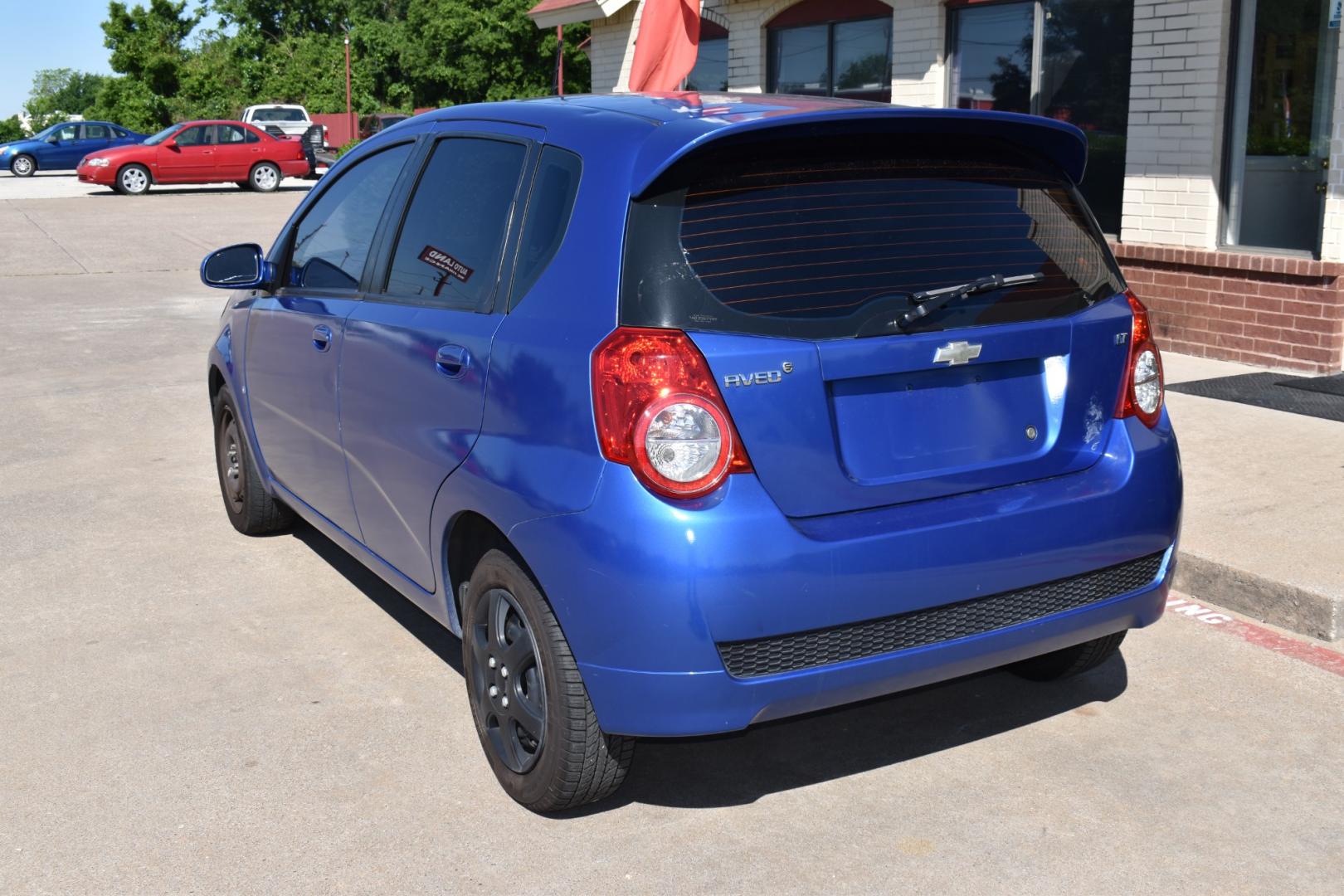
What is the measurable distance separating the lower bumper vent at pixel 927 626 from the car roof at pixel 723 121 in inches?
44.2

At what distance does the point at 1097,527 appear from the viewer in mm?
3678

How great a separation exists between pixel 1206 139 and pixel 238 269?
7240mm

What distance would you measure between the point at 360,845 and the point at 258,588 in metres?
2.25

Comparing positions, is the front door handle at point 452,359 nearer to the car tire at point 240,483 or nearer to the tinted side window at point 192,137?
the car tire at point 240,483

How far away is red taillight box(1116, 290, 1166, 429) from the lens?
12.7 ft

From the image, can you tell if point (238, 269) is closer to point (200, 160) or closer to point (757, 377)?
point (757, 377)

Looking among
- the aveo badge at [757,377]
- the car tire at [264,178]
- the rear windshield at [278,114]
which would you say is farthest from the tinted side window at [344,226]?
the rear windshield at [278,114]

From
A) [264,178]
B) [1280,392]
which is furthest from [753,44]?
[264,178]

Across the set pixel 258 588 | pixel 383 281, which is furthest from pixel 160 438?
pixel 383 281

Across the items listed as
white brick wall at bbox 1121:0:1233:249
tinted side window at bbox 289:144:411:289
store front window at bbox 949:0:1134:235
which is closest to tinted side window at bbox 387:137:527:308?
tinted side window at bbox 289:144:411:289

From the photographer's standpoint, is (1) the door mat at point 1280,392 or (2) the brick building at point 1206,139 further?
(2) the brick building at point 1206,139

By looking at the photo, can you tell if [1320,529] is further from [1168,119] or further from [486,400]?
[1168,119]

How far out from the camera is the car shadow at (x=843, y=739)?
3.95 metres

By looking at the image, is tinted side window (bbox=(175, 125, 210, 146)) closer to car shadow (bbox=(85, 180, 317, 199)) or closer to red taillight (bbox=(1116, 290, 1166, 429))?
car shadow (bbox=(85, 180, 317, 199))
